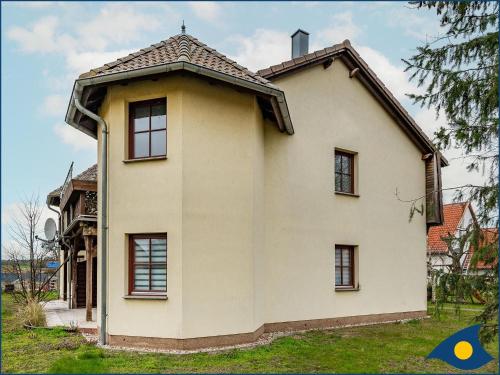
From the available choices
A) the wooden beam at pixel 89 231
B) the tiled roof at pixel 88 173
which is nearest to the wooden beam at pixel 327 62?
the wooden beam at pixel 89 231

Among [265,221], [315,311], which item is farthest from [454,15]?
A: [315,311]

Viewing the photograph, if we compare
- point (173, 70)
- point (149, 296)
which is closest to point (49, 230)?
point (149, 296)

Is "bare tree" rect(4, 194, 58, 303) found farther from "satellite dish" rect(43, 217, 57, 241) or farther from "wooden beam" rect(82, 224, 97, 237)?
"wooden beam" rect(82, 224, 97, 237)

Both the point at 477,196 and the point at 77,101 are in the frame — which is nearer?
the point at 477,196

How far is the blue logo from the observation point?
743 centimetres

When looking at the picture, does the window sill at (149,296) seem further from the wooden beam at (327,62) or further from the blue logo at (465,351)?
the wooden beam at (327,62)

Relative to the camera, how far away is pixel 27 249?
17734 millimetres

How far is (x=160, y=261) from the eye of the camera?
9.60 metres

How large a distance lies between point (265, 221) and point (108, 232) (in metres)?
3.59

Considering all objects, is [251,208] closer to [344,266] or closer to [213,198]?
[213,198]

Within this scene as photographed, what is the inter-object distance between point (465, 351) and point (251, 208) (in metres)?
4.75

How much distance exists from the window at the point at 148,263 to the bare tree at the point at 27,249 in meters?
7.95

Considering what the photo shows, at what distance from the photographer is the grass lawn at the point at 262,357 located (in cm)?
767

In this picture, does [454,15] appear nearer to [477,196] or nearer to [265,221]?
[477,196]
